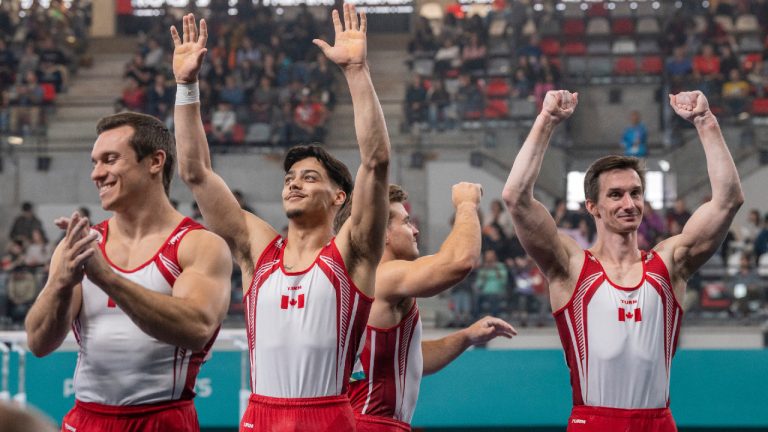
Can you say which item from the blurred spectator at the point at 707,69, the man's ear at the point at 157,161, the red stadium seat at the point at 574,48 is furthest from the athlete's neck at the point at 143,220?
the red stadium seat at the point at 574,48

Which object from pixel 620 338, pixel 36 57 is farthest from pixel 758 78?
pixel 620 338

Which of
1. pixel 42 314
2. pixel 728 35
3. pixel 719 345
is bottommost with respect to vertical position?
pixel 719 345

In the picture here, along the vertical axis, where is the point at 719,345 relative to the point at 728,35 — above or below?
below

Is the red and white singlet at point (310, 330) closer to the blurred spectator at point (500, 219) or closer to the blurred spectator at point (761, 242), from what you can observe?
the blurred spectator at point (500, 219)

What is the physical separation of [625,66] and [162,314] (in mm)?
17782

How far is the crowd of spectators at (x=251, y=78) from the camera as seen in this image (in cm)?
1831

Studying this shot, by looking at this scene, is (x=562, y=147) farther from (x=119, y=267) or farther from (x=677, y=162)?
(x=119, y=267)

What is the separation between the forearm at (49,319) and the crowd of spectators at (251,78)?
14092mm

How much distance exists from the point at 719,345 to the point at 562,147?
213 inches

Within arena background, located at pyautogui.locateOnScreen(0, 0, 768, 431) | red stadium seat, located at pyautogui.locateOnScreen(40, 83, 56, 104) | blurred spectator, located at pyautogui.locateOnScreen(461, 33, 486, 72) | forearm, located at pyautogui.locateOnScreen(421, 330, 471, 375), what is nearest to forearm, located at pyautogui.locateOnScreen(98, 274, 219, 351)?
forearm, located at pyautogui.locateOnScreen(421, 330, 471, 375)

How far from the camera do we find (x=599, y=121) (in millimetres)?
19609

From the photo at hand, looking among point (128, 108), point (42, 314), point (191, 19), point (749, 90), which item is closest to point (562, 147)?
point (749, 90)

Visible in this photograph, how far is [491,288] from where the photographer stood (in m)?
13.6

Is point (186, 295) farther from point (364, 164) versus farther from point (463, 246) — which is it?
point (463, 246)
